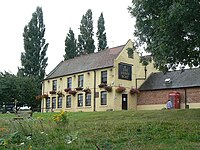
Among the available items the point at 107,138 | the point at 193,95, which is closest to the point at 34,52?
the point at 193,95

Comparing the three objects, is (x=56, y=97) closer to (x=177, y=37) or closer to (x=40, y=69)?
(x=40, y=69)

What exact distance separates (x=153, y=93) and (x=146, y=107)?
1.89 meters

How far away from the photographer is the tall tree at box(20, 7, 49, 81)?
6450cm

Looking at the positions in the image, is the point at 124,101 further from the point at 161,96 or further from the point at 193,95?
the point at 193,95

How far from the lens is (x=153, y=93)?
42.7m

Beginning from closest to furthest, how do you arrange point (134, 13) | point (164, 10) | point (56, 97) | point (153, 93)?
point (164, 10) < point (134, 13) < point (153, 93) < point (56, 97)

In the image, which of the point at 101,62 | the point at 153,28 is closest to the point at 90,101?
the point at 101,62

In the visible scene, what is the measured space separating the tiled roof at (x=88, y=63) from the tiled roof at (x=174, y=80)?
537cm

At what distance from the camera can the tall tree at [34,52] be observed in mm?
64500

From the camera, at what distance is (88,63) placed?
158 ft

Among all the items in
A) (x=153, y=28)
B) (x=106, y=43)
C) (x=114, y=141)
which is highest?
(x=106, y=43)

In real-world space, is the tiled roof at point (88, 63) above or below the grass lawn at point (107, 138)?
above

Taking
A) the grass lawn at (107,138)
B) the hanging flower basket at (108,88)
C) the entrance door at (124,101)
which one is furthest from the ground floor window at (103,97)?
the grass lawn at (107,138)

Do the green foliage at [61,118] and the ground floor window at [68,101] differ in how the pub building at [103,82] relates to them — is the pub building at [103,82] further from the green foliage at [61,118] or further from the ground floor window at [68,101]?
the green foliage at [61,118]
